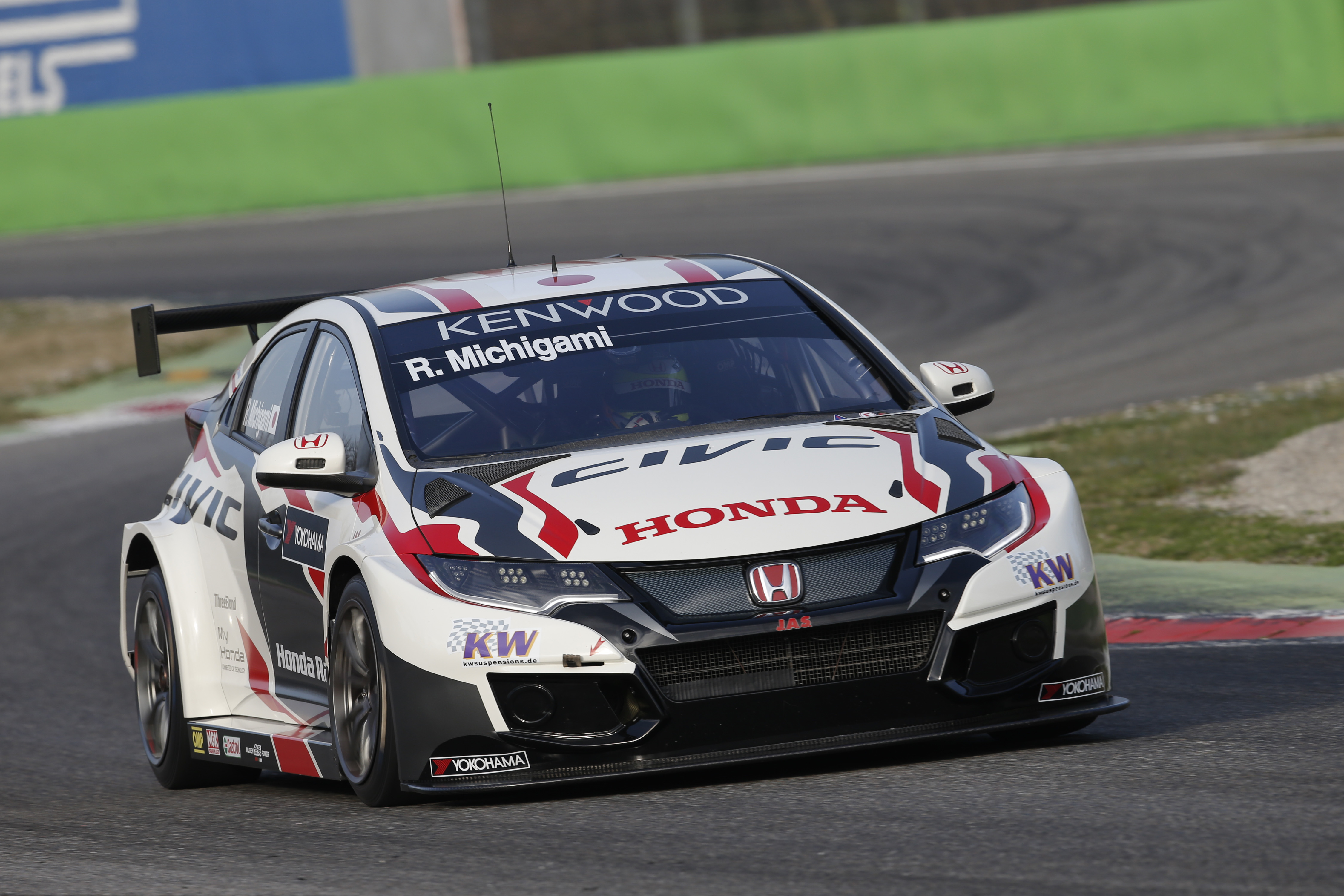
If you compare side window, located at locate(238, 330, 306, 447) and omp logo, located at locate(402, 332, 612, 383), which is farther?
side window, located at locate(238, 330, 306, 447)

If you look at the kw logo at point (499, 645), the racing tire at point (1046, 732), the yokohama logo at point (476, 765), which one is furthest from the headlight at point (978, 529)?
the yokohama logo at point (476, 765)

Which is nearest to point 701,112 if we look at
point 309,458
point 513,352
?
point 513,352

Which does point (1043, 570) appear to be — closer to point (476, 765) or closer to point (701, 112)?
point (476, 765)

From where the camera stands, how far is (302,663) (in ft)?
21.2

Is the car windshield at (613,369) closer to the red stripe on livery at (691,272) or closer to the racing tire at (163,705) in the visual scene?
the red stripe on livery at (691,272)

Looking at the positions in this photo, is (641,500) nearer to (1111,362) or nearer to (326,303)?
(326,303)

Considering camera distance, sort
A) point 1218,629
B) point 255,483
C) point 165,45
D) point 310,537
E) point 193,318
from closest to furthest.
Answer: point 310,537 → point 255,483 → point 193,318 → point 1218,629 → point 165,45

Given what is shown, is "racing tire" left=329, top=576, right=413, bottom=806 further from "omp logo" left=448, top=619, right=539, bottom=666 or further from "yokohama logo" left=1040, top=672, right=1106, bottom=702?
"yokohama logo" left=1040, top=672, right=1106, bottom=702

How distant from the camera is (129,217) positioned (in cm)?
3045

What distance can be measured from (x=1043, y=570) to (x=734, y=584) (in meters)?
0.84

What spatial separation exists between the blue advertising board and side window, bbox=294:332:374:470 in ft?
85.1

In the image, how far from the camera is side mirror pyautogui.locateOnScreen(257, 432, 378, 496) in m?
6.07

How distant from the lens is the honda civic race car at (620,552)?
17.8ft

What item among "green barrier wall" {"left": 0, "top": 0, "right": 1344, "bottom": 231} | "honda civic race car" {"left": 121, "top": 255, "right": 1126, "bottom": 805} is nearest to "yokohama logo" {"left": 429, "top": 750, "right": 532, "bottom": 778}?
"honda civic race car" {"left": 121, "top": 255, "right": 1126, "bottom": 805}
